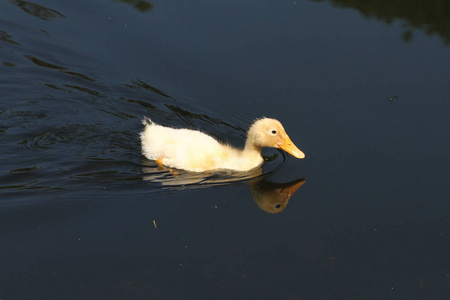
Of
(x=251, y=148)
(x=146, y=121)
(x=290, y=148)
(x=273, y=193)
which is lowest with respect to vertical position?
(x=273, y=193)

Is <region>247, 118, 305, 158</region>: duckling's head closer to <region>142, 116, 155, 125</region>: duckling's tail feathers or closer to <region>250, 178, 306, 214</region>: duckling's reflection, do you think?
<region>250, 178, 306, 214</region>: duckling's reflection

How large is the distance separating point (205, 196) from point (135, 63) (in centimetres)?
329

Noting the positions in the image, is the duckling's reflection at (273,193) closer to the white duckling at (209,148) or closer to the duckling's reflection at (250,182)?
the duckling's reflection at (250,182)

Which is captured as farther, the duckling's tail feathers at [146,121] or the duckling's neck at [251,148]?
the duckling's tail feathers at [146,121]

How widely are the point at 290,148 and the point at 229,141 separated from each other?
1.15m

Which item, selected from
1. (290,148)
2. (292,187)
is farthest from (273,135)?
(292,187)

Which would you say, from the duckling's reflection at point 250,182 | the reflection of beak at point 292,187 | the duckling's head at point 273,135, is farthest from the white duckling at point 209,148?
the reflection of beak at point 292,187

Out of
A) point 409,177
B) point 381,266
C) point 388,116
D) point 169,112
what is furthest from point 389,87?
point 381,266

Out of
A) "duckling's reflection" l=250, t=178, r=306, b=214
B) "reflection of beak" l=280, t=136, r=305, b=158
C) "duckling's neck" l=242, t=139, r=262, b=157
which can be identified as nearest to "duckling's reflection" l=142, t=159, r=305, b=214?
"duckling's reflection" l=250, t=178, r=306, b=214

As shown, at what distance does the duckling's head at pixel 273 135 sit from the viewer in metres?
7.48

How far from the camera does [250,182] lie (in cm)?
732

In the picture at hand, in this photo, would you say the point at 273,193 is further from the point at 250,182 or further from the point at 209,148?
the point at 209,148

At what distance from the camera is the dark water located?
5750mm

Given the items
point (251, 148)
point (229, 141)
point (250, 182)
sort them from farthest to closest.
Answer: point (229, 141) → point (251, 148) → point (250, 182)
